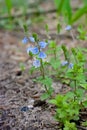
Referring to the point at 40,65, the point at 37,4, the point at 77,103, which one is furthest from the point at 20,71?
the point at 37,4

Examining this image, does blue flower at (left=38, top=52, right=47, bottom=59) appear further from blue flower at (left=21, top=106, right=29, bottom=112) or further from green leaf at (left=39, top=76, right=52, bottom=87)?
blue flower at (left=21, top=106, right=29, bottom=112)

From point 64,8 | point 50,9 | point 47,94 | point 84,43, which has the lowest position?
point 47,94

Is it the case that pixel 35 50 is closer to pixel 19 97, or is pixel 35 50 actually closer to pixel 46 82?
pixel 46 82

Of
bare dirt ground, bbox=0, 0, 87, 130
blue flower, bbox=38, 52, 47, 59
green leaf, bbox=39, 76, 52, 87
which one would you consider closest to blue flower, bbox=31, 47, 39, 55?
blue flower, bbox=38, 52, 47, 59

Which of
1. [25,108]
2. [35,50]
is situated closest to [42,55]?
[35,50]

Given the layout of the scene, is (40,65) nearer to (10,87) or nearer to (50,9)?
(10,87)

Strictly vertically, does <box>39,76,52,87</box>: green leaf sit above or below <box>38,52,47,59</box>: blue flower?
below

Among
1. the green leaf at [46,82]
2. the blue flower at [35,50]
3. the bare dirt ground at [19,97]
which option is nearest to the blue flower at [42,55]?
the blue flower at [35,50]

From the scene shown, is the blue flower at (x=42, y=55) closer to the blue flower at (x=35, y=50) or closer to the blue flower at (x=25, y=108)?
the blue flower at (x=35, y=50)
